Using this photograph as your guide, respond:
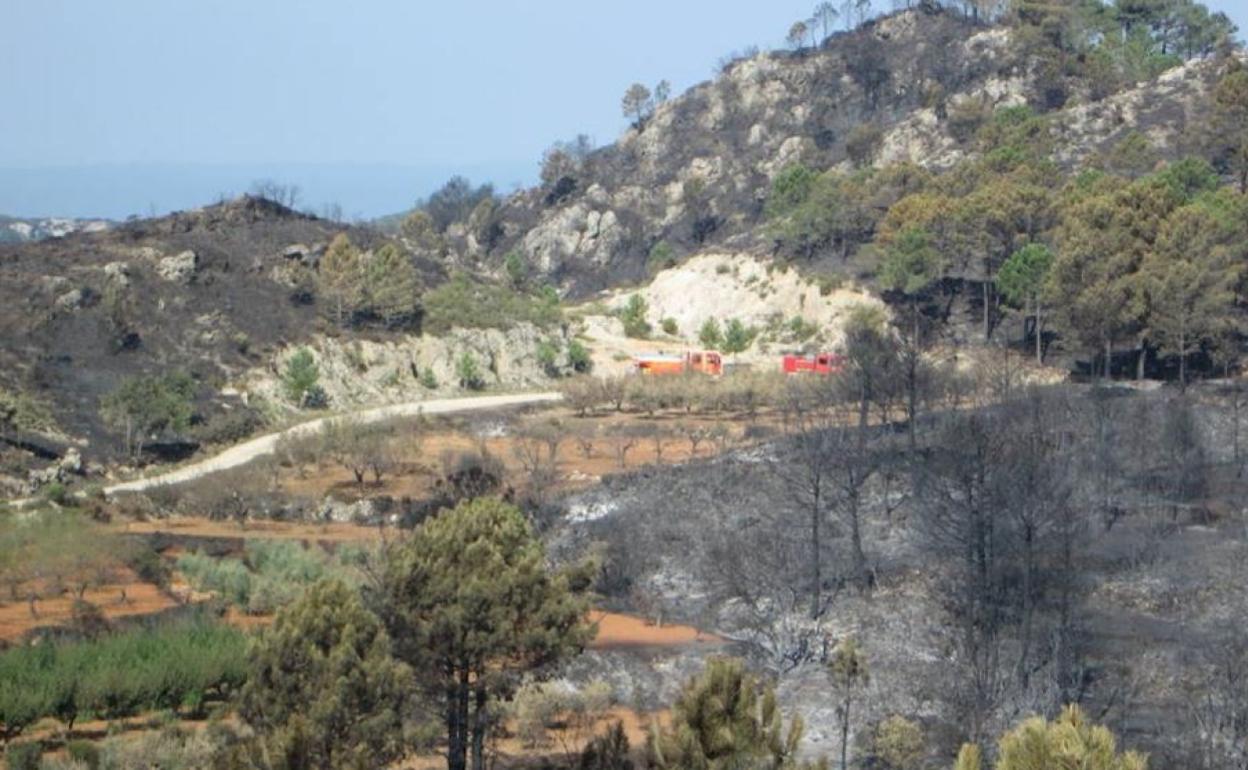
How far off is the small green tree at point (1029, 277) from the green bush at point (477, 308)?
2201cm

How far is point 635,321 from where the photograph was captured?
8206 centimetres

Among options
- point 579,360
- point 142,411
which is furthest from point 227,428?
point 579,360

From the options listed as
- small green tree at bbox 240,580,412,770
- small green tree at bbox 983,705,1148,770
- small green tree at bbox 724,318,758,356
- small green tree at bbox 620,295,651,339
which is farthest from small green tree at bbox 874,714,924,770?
small green tree at bbox 620,295,651,339

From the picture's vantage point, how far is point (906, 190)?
83.8 m

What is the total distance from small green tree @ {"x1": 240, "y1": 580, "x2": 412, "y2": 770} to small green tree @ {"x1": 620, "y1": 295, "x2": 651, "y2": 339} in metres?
64.6

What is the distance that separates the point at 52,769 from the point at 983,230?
56200 mm

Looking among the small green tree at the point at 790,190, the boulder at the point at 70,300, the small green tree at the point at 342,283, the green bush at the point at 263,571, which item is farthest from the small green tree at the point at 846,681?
the small green tree at the point at 790,190

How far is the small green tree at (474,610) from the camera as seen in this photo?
18.8m

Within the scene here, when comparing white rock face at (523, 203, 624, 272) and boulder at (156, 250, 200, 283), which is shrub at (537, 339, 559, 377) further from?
white rock face at (523, 203, 624, 272)

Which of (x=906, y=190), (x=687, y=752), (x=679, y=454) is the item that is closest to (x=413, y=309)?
(x=679, y=454)

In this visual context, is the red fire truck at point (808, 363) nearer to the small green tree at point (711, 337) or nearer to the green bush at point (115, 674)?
the small green tree at point (711, 337)

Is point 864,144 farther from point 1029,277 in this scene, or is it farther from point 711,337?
point 1029,277

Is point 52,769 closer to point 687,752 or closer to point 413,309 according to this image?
point 687,752

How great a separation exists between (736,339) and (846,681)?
5129cm
